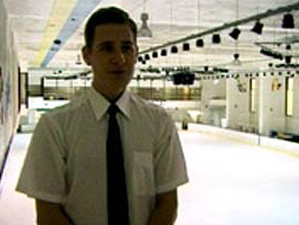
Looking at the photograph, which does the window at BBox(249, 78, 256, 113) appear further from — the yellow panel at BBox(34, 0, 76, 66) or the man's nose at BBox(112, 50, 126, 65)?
the man's nose at BBox(112, 50, 126, 65)

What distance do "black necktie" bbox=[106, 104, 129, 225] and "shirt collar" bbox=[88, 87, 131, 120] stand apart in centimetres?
7

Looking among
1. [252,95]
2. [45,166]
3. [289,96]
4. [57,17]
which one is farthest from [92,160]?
[252,95]

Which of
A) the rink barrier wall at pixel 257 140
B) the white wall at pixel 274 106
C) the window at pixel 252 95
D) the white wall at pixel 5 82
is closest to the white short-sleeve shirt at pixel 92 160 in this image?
the white wall at pixel 5 82

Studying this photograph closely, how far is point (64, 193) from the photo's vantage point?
146 centimetres

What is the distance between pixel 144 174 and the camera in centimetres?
150

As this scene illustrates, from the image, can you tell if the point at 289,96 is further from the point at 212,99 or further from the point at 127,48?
the point at 127,48

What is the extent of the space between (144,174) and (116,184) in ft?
0.31

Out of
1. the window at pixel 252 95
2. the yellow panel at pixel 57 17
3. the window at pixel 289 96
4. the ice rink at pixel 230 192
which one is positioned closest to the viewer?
the ice rink at pixel 230 192

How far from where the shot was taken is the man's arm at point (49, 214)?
1402mm

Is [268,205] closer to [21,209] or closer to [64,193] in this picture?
[21,209]

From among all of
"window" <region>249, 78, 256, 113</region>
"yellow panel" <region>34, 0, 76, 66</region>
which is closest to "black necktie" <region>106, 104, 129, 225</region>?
"yellow panel" <region>34, 0, 76, 66</region>

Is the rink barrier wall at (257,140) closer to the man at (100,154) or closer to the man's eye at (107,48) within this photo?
the man at (100,154)

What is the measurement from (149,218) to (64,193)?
0.26m

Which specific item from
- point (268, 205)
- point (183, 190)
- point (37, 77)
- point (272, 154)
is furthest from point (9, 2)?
point (37, 77)
